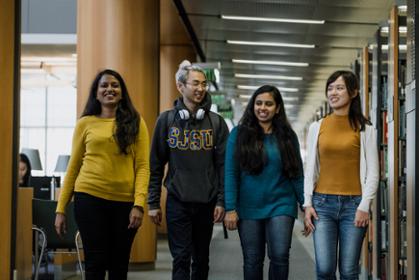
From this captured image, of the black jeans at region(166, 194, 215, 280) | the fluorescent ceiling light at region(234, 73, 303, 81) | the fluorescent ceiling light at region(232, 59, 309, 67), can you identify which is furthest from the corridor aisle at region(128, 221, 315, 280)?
the fluorescent ceiling light at region(234, 73, 303, 81)

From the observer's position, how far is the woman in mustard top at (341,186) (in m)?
3.92

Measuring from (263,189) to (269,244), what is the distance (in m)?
0.28

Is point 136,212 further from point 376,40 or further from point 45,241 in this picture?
point 376,40

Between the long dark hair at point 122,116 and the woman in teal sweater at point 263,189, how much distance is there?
20.3 inches

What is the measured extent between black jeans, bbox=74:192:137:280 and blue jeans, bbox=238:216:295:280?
1.95ft

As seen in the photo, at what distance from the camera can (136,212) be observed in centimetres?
402

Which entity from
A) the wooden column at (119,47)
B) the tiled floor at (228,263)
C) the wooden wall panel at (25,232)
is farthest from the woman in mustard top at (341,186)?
the wooden column at (119,47)

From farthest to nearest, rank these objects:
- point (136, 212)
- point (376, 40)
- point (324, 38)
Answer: point (324, 38)
point (376, 40)
point (136, 212)

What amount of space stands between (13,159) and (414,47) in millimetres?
2526

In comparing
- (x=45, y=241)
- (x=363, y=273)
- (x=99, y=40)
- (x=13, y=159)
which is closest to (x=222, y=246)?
(x=363, y=273)

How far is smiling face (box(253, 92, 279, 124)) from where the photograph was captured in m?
4.15

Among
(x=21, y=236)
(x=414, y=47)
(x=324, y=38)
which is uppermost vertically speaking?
(x=324, y=38)

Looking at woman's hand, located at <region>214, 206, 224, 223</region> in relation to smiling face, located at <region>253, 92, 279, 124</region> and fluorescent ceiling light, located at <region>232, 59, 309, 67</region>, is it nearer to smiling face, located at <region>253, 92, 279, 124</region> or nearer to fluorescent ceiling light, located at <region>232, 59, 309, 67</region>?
smiling face, located at <region>253, 92, 279, 124</region>

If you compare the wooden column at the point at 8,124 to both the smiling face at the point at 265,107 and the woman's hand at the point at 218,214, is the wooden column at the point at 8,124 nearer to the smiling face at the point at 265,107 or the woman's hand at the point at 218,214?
the woman's hand at the point at 218,214
